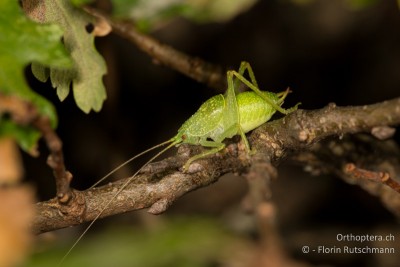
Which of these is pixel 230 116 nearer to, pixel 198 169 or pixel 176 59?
pixel 198 169

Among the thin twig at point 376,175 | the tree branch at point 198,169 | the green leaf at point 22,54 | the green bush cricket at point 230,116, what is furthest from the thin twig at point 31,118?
the thin twig at point 376,175

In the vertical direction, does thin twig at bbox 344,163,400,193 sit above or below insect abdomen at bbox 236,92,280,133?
below

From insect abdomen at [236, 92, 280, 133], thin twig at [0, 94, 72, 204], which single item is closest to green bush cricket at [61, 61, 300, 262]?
insect abdomen at [236, 92, 280, 133]

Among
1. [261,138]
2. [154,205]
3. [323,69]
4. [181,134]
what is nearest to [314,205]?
[323,69]

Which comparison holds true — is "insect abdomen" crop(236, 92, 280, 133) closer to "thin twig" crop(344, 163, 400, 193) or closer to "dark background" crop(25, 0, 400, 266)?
"thin twig" crop(344, 163, 400, 193)

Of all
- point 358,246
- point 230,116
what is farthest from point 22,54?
point 358,246

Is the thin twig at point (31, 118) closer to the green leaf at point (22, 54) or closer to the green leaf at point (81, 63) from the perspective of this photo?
the green leaf at point (22, 54)
